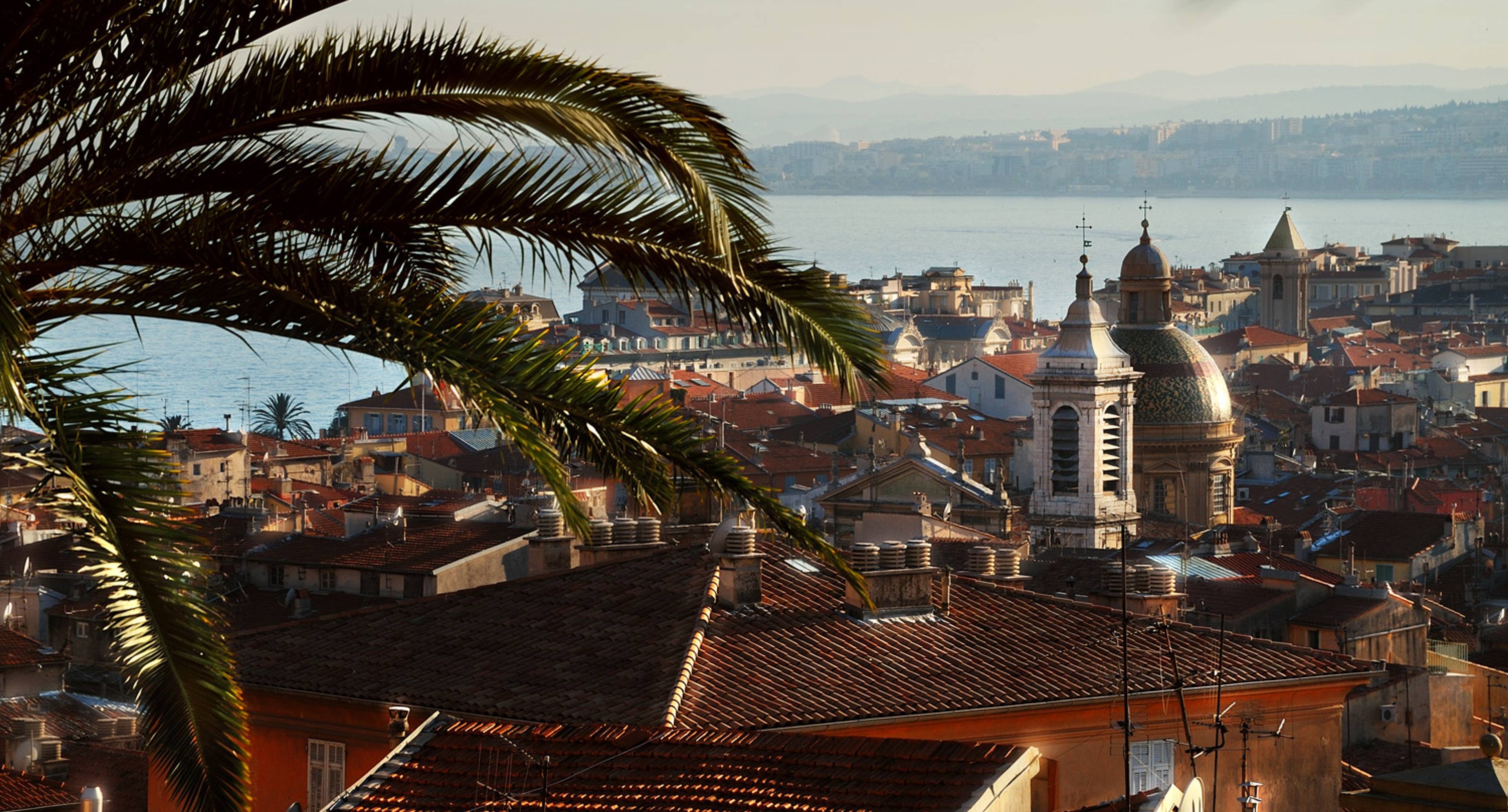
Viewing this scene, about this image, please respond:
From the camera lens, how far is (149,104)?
19.3 feet

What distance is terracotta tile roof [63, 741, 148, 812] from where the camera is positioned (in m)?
18.0

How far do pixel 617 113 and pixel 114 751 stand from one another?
1532cm

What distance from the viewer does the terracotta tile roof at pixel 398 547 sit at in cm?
2470

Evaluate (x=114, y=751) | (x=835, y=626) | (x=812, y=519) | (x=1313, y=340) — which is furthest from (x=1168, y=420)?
(x=1313, y=340)

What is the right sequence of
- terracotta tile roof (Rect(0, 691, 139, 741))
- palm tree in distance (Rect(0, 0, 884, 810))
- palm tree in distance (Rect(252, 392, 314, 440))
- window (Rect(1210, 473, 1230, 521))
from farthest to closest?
palm tree in distance (Rect(252, 392, 314, 440))
window (Rect(1210, 473, 1230, 521))
terracotta tile roof (Rect(0, 691, 139, 741))
palm tree in distance (Rect(0, 0, 884, 810))

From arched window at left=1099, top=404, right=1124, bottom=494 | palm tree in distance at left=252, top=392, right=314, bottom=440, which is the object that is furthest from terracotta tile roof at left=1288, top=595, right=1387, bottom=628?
palm tree in distance at left=252, top=392, right=314, bottom=440

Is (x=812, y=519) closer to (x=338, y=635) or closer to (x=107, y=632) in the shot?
(x=338, y=635)

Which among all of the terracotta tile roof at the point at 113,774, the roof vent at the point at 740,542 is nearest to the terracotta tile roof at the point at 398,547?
the terracotta tile roof at the point at 113,774

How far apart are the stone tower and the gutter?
9961cm

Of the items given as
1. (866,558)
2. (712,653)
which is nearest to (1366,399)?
(866,558)

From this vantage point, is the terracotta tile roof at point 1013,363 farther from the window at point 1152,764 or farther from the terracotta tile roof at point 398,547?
the window at point 1152,764

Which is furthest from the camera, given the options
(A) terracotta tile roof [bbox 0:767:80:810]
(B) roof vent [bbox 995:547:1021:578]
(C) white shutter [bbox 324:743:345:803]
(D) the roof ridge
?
(B) roof vent [bbox 995:547:1021:578]

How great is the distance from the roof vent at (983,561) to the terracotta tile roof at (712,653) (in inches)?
164

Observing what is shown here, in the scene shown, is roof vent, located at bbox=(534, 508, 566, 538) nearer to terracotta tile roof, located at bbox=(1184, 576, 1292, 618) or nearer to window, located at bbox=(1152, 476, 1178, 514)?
terracotta tile roof, located at bbox=(1184, 576, 1292, 618)
